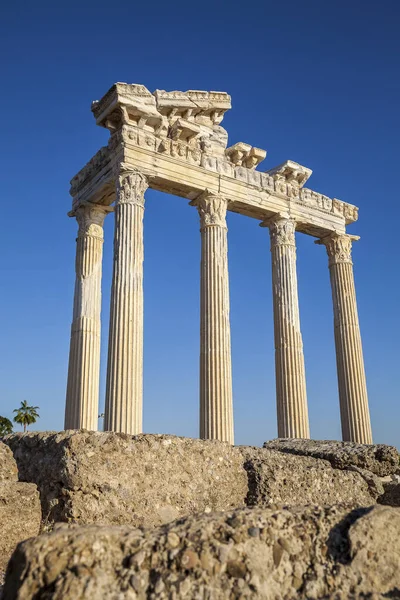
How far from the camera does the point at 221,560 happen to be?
2738mm

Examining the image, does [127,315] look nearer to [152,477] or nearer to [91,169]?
[91,169]

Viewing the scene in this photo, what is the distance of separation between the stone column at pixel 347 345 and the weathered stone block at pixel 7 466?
20.0 m

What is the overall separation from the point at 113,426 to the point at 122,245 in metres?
6.46

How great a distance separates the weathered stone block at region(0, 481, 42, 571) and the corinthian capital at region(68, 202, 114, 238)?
1900cm

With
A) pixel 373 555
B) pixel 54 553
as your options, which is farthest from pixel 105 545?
pixel 373 555

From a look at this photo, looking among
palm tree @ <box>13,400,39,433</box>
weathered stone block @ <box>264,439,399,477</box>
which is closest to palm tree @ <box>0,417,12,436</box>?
palm tree @ <box>13,400,39,433</box>

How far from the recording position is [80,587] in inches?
98.0

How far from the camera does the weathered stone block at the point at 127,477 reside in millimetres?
5148

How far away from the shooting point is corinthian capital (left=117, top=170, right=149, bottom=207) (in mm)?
20812

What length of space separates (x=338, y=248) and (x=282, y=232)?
3.80 m

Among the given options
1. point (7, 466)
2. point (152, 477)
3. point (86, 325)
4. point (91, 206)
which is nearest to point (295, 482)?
point (152, 477)

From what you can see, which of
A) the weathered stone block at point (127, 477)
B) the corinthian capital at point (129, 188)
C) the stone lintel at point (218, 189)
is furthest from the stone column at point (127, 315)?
the weathered stone block at point (127, 477)

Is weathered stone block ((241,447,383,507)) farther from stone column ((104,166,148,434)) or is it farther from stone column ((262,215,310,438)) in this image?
stone column ((262,215,310,438))

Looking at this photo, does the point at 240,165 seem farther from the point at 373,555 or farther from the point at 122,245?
the point at 373,555
